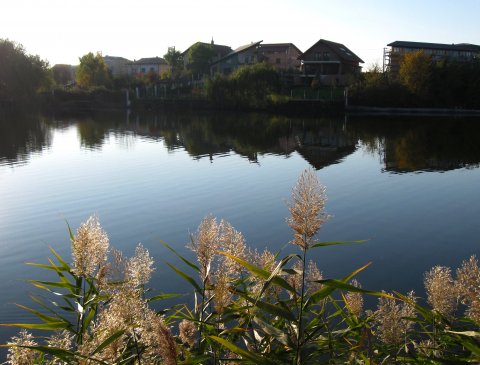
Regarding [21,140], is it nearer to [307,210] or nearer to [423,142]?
[423,142]

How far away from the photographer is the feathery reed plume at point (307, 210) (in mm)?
2523

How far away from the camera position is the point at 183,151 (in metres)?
34.6

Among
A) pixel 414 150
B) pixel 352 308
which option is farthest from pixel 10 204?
pixel 414 150

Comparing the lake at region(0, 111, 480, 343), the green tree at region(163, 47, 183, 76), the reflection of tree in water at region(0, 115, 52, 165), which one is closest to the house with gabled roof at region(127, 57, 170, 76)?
the green tree at region(163, 47, 183, 76)

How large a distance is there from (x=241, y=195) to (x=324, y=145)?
65.2 feet

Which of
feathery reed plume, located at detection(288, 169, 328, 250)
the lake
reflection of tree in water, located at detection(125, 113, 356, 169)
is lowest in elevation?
the lake

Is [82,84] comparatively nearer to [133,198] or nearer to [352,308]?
[133,198]

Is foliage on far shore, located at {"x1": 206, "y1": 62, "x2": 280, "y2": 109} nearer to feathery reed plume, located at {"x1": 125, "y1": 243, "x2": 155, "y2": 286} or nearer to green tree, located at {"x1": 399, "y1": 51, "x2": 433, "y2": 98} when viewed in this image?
green tree, located at {"x1": 399, "y1": 51, "x2": 433, "y2": 98}

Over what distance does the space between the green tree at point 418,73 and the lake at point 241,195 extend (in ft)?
93.5

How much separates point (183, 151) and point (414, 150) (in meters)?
18.1

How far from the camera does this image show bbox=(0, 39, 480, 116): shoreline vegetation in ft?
225

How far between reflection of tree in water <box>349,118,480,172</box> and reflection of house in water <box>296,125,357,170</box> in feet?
6.12

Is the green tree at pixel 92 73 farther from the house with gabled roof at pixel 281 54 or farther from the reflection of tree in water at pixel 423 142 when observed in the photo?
the reflection of tree in water at pixel 423 142

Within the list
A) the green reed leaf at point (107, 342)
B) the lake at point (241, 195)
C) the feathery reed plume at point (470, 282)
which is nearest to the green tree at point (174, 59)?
the lake at point (241, 195)
